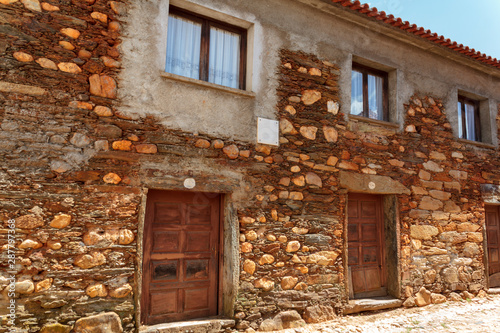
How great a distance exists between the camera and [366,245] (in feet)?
17.7

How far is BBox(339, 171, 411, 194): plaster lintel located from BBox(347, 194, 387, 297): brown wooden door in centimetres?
25

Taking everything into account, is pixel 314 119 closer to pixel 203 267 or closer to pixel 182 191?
pixel 182 191

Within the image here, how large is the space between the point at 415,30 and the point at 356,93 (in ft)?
4.54

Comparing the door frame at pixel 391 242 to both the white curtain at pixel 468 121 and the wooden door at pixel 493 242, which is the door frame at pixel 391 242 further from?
the wooden door at pixel 493 242

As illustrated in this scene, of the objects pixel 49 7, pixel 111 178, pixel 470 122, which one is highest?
pixel 49 7

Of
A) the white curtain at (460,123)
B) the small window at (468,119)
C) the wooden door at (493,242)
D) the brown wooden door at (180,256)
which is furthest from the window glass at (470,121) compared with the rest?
the brown wooden door at (180,256)

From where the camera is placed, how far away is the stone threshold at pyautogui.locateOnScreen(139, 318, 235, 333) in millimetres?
3682

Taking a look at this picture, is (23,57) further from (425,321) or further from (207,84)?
(425,321)

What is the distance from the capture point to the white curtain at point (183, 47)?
14.2 feet

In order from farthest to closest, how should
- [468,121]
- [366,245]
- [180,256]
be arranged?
[468,121], [366,245], [180,256]

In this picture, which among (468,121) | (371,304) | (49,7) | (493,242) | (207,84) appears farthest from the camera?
(468,121)

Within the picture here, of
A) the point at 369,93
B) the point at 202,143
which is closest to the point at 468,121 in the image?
the point at 369,93

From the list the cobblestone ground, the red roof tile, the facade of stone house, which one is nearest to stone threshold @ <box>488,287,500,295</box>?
the facade of stone house

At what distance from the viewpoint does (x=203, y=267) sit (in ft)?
13.9
